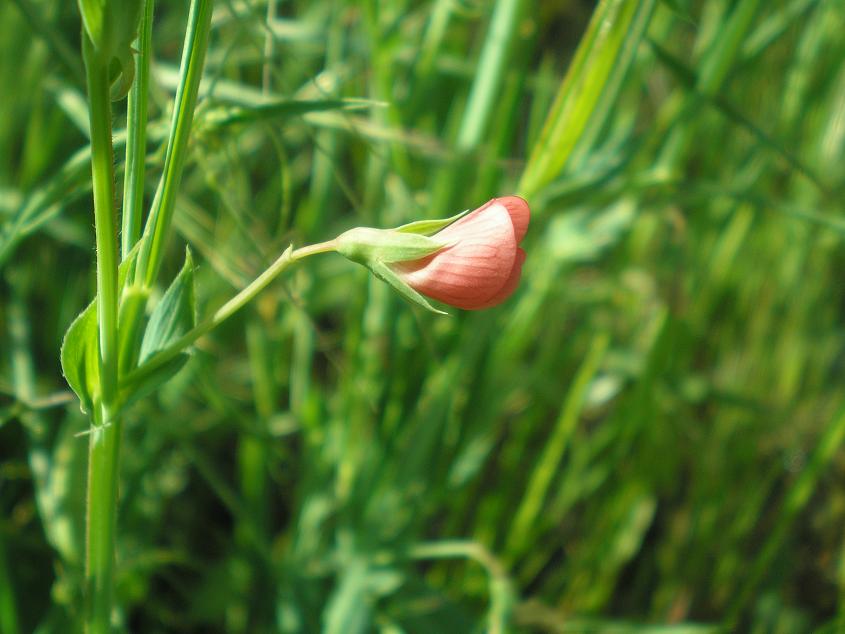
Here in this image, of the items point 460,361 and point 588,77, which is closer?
point 588,77

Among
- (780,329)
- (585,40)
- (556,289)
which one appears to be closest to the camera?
(585,40)

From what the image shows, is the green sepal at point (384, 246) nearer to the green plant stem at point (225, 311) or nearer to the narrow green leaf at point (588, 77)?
the green plant stem at point (225, 311)

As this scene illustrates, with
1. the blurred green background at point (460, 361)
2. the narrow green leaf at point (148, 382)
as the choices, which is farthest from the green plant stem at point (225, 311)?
the blurred green background at point (460, 361)

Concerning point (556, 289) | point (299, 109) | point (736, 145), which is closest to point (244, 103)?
point (299, 109)

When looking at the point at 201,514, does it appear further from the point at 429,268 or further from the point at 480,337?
the point at 429,268

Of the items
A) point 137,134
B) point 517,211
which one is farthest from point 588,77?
point 137,134

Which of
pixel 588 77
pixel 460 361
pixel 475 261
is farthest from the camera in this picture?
pixel 460 361

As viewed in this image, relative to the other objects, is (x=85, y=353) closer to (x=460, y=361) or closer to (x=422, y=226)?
(x=422, y=226)
